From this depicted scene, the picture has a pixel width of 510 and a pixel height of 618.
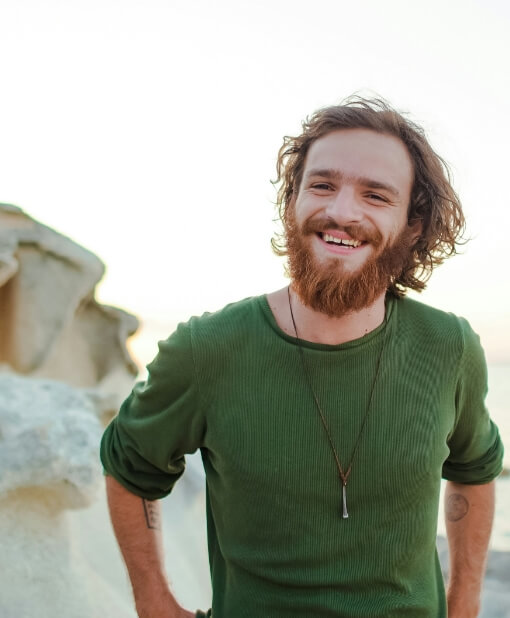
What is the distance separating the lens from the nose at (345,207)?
5.28 ft

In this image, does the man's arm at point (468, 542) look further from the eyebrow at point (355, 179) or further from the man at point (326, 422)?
the eyebrow at point (355, 179)

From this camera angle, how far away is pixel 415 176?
1.85 m

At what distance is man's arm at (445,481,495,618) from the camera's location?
6.03ft

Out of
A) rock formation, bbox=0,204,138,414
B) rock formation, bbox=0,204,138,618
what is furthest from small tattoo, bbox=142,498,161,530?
rock formation, bbox=0,204,138,414

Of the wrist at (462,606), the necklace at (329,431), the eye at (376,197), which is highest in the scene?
the eye at (376,197)

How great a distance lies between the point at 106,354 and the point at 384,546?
3.77 metres

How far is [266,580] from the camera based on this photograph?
1.54m

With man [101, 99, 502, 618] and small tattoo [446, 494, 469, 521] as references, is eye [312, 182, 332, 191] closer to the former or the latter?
man [101, 99, 502, 618]

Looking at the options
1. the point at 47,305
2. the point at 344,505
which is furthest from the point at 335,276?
the point at 47,305

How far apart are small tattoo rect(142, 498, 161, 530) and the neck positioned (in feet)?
1.87

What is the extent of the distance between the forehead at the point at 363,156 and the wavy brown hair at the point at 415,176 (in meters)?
0.03

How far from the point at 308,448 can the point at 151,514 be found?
49cm

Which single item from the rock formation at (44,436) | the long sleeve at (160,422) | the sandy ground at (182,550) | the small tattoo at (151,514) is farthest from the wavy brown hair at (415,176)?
the sandy ground at (182,550)

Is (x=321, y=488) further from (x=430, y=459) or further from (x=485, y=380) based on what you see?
(x=485, y=380)
